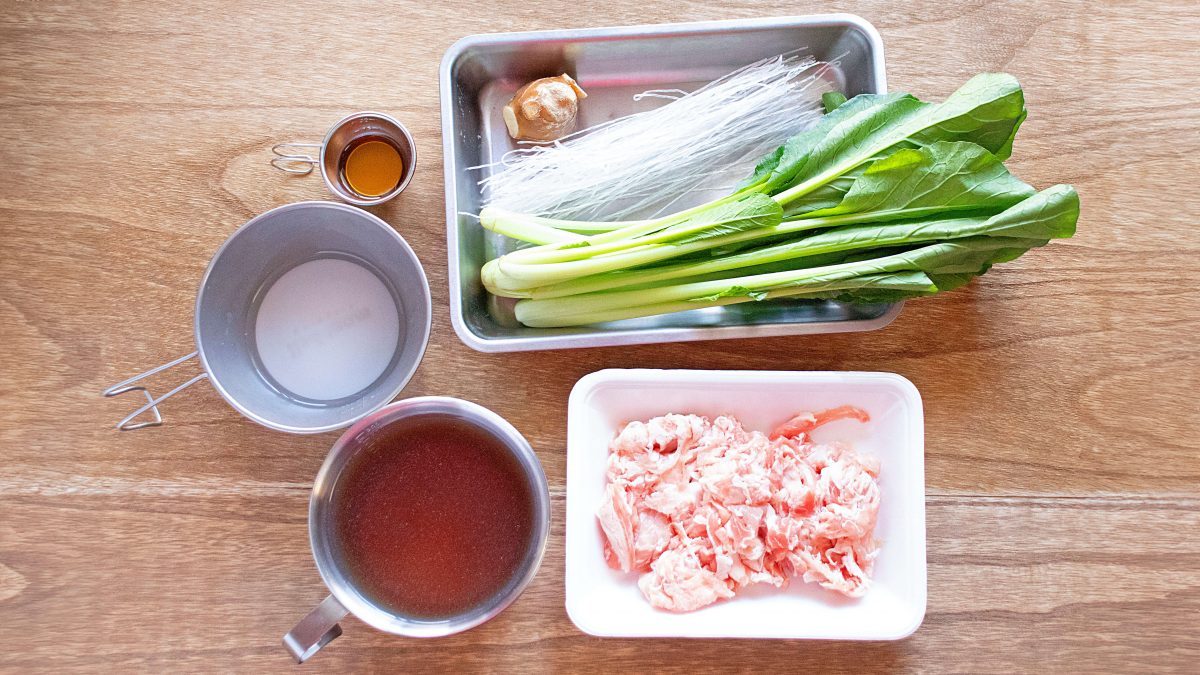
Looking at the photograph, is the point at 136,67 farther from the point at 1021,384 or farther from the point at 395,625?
the point at 1021,384

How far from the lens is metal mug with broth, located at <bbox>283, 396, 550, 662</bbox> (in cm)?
129

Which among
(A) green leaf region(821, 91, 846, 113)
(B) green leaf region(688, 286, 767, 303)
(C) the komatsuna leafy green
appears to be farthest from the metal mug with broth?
(A) green leaf region(821, 91, 846, 113)

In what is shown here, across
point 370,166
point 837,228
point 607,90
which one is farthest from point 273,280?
point 837,228

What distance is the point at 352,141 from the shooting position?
4.97 ft

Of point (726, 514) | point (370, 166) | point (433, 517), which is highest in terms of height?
point (370, 166)

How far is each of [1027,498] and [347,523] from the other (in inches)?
52.0

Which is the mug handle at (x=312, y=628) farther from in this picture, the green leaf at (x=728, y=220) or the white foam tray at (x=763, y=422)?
the green leaf at (x=728, y=220)

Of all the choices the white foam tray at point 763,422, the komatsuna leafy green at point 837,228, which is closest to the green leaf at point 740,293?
the komatsuna leafy green at point 837,228

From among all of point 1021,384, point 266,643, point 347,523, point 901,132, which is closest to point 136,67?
point 347,523

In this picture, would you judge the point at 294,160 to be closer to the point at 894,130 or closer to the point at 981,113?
the point at 894,130

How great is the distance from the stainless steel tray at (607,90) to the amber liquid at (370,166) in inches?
5.6

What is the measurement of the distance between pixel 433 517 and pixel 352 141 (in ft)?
2.50

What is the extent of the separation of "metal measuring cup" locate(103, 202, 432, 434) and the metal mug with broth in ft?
0.29

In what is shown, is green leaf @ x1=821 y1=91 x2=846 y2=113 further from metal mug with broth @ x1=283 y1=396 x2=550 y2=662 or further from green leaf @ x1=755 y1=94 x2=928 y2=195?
metal mug with broth @ x1=283 y1=396 x2=550 y2=662
